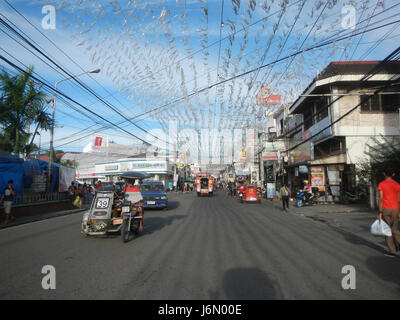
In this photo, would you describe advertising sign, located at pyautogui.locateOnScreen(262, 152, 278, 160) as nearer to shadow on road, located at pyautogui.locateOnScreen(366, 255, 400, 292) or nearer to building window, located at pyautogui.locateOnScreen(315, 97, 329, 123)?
building window, located at pyautogui.locateOnScreen(315, 97, 329, 123)

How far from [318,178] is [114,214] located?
1617 centimetres

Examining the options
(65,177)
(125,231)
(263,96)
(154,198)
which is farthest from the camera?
(65,177)

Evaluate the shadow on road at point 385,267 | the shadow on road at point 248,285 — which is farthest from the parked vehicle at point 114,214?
the shadow on road at point 385,267

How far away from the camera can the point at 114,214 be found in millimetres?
8086

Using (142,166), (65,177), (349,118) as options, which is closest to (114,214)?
(65,177)

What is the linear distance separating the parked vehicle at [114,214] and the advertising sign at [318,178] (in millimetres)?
15170

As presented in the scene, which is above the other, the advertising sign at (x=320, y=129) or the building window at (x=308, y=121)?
the building window at (x=308, y=121)

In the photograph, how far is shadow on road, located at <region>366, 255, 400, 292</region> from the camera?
4473 millimetres

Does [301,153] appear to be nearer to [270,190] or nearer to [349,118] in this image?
[270,190]

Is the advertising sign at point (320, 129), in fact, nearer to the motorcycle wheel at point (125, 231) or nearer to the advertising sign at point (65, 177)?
the motorcycle wheel at point (125, 231)

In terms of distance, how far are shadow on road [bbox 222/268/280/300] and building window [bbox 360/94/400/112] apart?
17.4 m

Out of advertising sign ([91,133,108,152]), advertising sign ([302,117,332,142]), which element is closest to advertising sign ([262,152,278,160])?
advertising sign ([302,117,332,142])

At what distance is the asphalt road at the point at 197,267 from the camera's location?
379 cm
